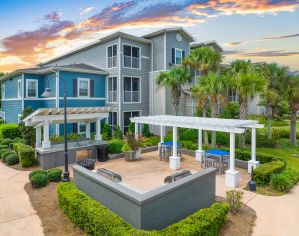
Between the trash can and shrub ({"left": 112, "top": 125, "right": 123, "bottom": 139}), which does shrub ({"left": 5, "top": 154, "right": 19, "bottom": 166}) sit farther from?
shrub ({"left": 112, "top": 125, "right": 123, "bottom": 139})

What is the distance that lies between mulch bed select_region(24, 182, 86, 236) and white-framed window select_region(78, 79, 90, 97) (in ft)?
44.0

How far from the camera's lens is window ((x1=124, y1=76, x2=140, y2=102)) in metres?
23.6

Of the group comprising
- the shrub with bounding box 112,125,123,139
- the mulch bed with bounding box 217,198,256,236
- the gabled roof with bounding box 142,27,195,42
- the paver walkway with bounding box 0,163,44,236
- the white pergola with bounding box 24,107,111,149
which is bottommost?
the paver walkway with bounding box 0,163,44,236

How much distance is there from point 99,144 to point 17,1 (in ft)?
44.0

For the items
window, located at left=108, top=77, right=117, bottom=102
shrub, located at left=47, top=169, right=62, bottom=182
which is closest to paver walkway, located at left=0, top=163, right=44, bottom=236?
shrub, located at left=47, top=169, right=62, bottom=182

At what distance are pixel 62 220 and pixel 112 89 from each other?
17.5m

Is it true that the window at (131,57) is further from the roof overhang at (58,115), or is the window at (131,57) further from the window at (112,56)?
the roof overhang at (58,115)

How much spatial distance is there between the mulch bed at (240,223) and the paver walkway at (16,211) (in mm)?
5791

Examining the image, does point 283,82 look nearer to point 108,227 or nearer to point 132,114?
point 132,114

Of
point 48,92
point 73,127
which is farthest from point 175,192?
point 73,127

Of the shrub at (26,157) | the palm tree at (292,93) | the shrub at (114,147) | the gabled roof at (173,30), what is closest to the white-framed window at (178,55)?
the gabled roof at (173,30)

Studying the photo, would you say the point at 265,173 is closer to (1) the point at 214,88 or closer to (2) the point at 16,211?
(1) the point at 214,88

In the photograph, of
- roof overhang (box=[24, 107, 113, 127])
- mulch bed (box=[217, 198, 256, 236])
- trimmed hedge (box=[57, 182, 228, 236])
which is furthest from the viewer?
roof overhang (box=[24, 107, 113, 127])

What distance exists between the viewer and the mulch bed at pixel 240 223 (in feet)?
22.8
